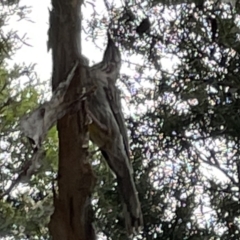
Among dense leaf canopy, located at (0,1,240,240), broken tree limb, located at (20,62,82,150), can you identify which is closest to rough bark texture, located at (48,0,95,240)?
broken tree limb, located at (20,62,82,150)

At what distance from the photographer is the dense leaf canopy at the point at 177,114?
42.7 inches

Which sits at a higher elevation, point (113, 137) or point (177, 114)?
point (177, 114)

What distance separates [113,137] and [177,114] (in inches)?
10.1

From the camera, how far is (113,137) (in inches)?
34.9

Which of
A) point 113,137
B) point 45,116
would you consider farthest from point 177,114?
point 45,116

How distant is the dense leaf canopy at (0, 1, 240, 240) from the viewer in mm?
1084

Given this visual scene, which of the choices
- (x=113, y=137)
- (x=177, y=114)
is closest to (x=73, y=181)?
(x=113, y=137)

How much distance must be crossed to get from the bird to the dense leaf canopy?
20 cm

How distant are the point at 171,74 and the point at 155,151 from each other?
0.47ft

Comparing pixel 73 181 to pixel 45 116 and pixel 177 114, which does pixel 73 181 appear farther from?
pixel 177 114

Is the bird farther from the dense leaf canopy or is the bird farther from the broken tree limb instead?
the dense leaf canopy

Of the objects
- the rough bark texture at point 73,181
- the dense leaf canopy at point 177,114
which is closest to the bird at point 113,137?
the rough bark texture at point 73,181

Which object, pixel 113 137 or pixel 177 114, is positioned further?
pixel 177 114

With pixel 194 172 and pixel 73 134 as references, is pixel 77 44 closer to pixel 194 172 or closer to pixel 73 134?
pixel 73 134
